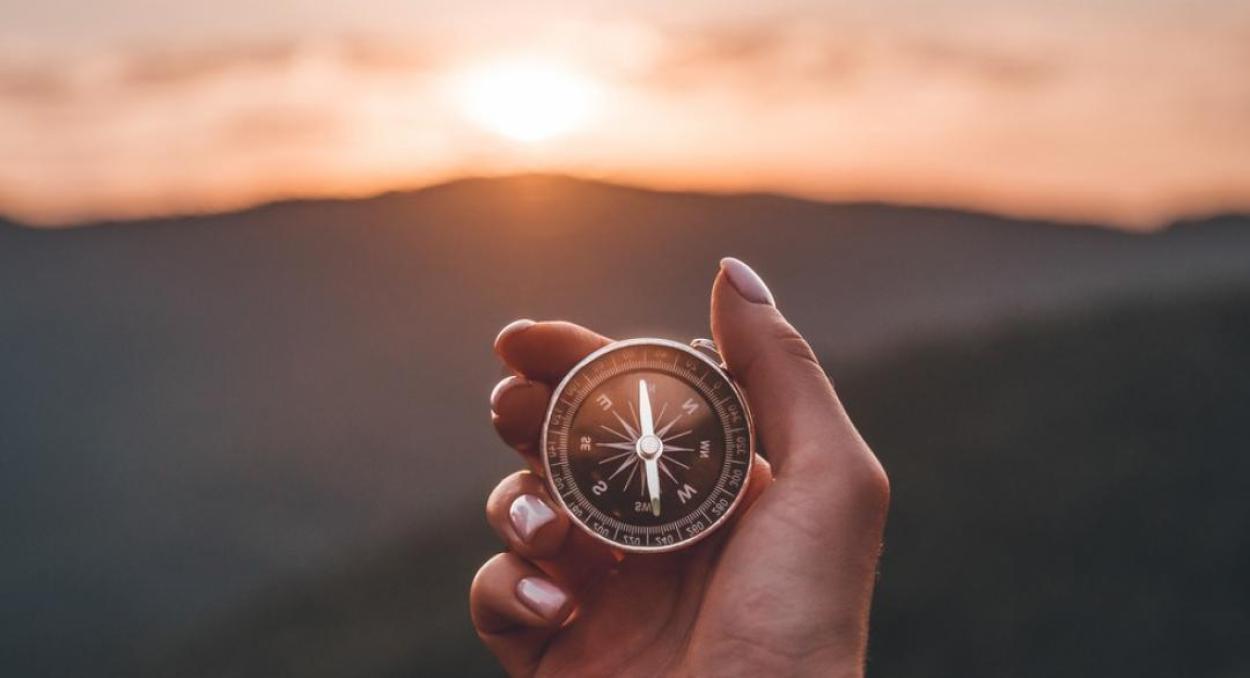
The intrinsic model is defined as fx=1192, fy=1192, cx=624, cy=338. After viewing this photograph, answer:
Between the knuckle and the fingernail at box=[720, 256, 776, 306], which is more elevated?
the fingernail at box=[720, 256, 776, 306]

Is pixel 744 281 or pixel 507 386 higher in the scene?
pixel 744 281

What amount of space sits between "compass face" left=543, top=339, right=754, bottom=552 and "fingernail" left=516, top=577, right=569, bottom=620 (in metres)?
0.18

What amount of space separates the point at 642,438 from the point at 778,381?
363 millimetres

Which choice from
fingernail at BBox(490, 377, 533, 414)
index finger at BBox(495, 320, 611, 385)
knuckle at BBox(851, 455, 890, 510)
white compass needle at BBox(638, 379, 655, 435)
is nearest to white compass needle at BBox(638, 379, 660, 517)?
white compass needle at BBox(638, 379, 655, 435)

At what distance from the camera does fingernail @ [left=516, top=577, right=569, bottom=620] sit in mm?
2816

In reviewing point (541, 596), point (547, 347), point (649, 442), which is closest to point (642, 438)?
point (649, 442)

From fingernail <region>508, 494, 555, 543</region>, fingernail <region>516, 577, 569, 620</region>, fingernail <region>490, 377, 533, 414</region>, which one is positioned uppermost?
fingernail <region>490, 377, 533, 414</region>

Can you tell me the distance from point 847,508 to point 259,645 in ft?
19.9

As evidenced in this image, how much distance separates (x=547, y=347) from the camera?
9.75 feet

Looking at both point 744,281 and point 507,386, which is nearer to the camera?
point 744,281

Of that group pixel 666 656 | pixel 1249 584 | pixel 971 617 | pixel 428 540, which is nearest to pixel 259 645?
pixel 428 540

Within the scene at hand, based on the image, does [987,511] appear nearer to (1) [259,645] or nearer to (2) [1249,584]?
(2) [1249,584]

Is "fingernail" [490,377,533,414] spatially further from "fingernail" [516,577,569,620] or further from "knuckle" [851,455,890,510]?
"knuckle" [851,455,890,510]

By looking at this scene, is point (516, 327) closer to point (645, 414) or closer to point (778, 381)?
point (645, 414)
